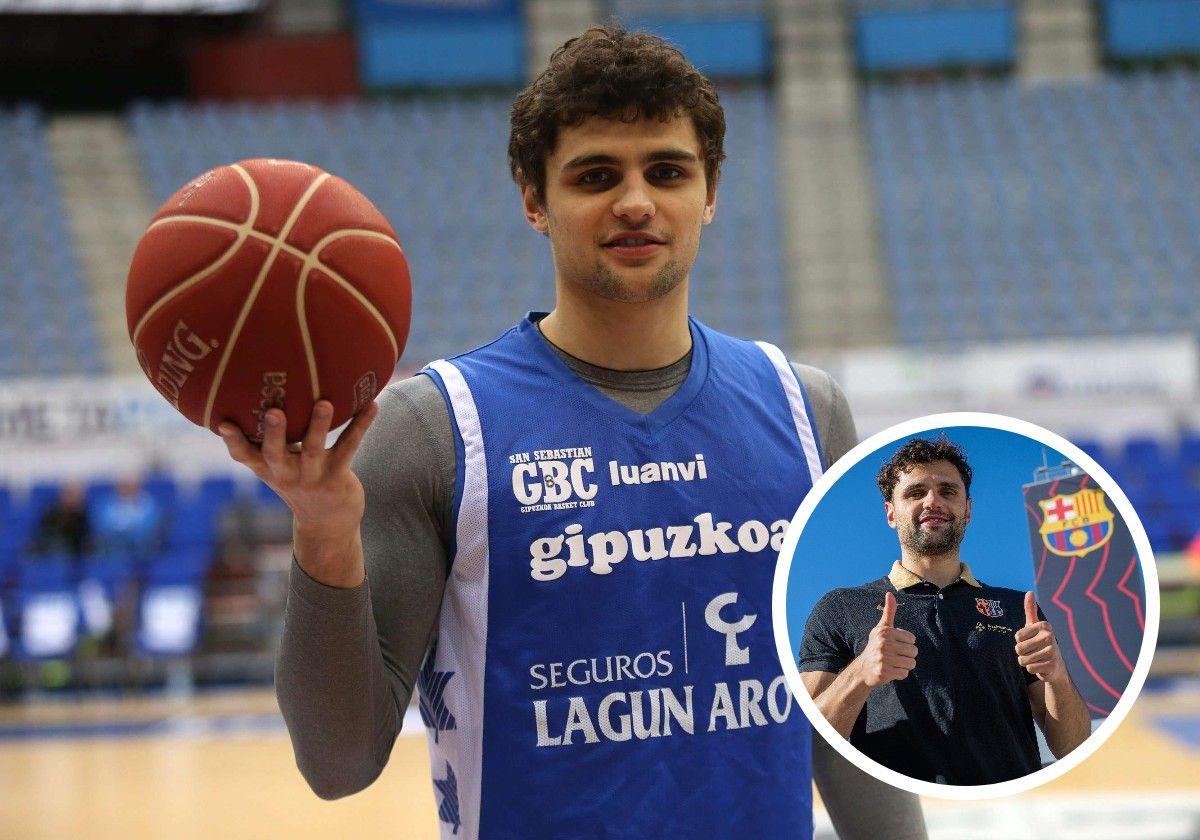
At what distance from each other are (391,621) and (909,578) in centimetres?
59

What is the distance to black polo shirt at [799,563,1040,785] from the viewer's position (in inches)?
55.4

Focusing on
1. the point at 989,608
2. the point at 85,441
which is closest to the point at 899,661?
the point at 989,608

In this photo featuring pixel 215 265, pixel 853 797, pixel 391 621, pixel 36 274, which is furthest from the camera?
pixel 36 274

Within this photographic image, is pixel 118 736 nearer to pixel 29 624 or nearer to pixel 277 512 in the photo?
pixel 29 624

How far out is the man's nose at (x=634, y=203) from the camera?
151cm

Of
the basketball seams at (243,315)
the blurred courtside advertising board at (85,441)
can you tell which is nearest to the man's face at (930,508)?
the basketball seams at (243,315)

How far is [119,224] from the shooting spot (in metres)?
13.4

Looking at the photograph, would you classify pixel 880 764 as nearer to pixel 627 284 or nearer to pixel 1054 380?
pixel 627 284

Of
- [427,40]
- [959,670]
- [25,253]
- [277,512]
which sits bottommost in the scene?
[959,670]

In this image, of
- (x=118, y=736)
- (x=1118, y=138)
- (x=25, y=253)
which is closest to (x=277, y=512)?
(x=118, y=736)

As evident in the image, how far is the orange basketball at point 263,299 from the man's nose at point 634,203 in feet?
0.90

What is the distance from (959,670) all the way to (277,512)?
26.4 ft

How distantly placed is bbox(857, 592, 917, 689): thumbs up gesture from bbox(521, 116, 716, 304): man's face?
1.55 feet

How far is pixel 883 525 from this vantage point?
1.45 metres
